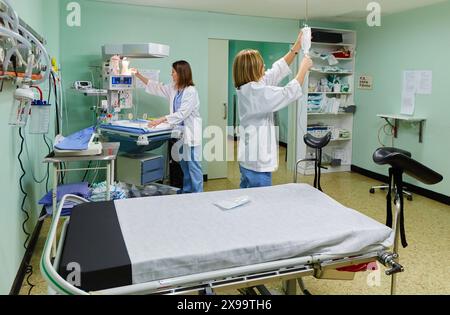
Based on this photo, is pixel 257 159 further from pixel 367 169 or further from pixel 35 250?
pixel 367 169

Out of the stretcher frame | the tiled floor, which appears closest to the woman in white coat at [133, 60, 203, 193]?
the tiled floor

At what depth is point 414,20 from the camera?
438 centimetres

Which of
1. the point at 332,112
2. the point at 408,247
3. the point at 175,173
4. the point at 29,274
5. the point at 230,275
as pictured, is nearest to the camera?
the point at 230,275

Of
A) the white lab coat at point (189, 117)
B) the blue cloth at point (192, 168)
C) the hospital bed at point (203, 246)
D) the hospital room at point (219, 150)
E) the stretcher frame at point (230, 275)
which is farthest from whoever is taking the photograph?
the blue cloth at point (192, 168)

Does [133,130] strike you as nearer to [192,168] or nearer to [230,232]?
[192,168]

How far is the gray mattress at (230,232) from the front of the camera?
4.19 ft

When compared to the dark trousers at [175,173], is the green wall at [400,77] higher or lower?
higher

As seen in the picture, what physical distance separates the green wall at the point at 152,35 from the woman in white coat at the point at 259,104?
2.32 m

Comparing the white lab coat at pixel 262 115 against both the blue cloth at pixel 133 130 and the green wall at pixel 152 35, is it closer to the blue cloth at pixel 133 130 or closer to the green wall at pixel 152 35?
the blue cloth at pixel 133 130

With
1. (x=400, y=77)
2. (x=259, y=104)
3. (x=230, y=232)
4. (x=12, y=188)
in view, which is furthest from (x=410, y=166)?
(x=400, y=77)

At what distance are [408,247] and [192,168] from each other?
7.10ft

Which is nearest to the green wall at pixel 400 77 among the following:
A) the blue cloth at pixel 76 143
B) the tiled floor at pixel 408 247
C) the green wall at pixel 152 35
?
the tiled floor at pixel 408 247

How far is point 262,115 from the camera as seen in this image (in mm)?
2352

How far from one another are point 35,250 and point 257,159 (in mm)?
1885
